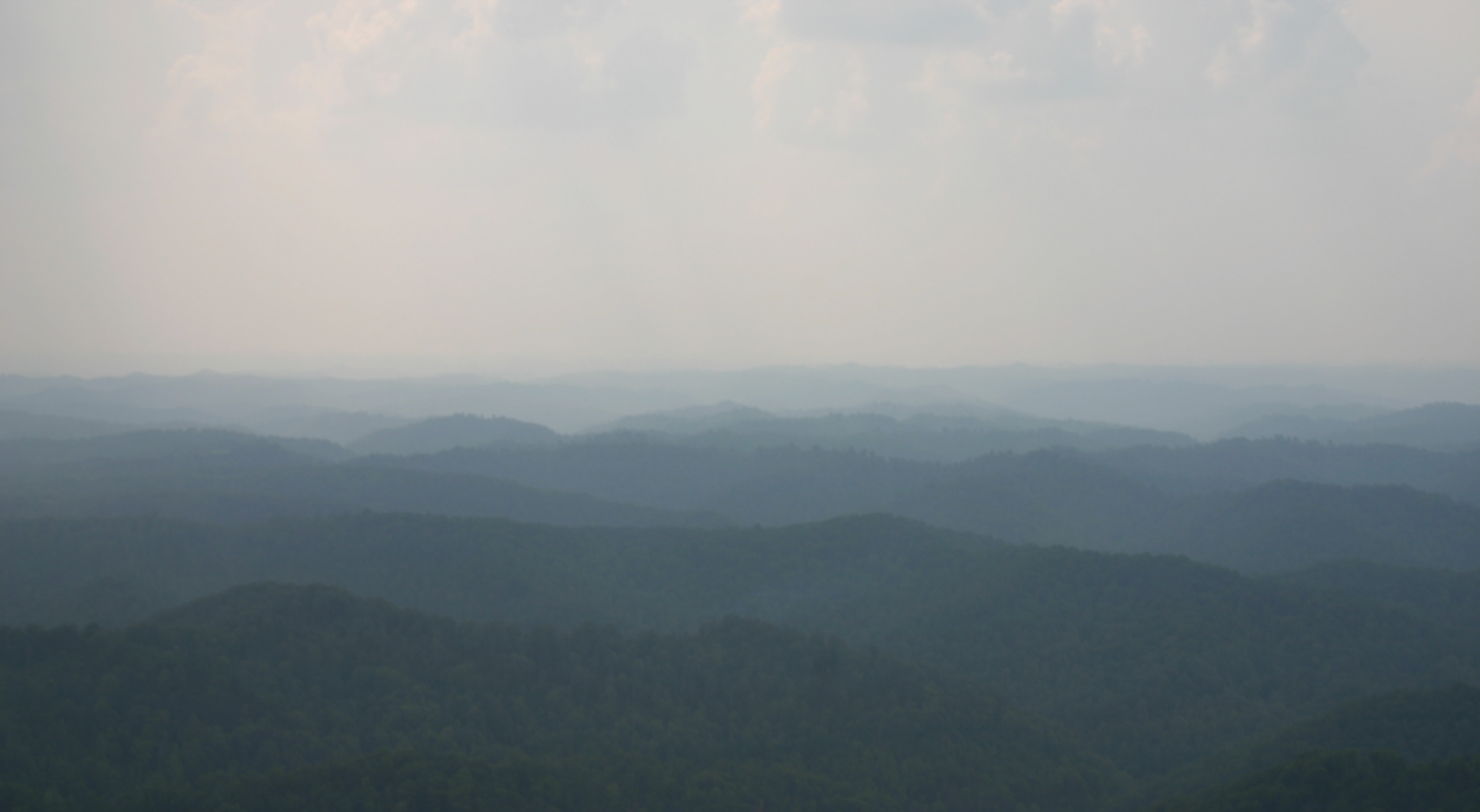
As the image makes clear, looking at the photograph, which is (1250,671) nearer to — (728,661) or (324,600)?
(728,661)

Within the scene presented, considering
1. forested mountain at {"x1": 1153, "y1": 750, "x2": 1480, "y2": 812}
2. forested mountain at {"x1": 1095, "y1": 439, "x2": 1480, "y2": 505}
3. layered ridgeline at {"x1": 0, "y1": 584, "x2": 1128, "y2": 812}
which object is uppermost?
forested mountain at {"x1": 1095, "y1": 439, "x2": 1480, "y2": 505}

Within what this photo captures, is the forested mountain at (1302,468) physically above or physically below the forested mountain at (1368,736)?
above

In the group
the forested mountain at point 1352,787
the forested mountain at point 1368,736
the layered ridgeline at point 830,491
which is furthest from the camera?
the layered ridgeline at point 830,491

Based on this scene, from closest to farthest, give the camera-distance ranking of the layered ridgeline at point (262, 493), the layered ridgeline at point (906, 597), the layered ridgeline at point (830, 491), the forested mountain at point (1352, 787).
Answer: the forested mountain at point (1352, 787)
the layered ridgeline at point (906, 597)
the layered ridgeline at point (262, 493)
the layered ridgeline at point (830, 491)

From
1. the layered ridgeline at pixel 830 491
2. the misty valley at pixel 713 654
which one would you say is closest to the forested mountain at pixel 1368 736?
the misty valley at pixel 713 654

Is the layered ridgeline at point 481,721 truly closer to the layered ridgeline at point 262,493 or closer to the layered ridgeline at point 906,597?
the layered ridgeline at point 906,597

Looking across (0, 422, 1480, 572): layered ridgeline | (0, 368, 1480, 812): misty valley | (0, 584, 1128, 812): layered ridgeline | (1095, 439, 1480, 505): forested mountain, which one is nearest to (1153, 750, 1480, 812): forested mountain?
(0, 368, 1480, 812): misty valley

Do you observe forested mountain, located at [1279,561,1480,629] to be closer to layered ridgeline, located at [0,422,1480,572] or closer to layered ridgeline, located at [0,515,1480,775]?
layered ridgeline, located at [0,515,1480,775]

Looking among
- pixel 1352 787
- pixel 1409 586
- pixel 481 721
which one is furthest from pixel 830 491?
pixel 1352 787
